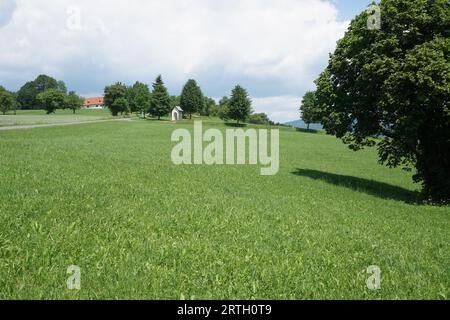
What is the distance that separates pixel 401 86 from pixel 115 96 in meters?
143

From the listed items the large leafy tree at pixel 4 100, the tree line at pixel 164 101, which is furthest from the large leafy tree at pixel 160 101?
the large leafy tree at pixel 4 100

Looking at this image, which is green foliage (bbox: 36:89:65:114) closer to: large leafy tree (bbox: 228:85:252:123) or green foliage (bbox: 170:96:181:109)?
green foliage (bbox: 170:96:181:109)

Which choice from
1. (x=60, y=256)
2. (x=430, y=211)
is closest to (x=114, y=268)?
(x=60, y=256)

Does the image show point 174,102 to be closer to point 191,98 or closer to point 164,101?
point 191,98

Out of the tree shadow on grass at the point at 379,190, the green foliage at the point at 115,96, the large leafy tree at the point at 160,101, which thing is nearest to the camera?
the tree shadow on grass at the point at 379,190

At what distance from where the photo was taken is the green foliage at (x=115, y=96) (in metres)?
148

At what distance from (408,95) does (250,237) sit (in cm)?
1675

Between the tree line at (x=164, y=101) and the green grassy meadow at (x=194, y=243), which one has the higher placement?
the tree line at (x=164, y=101)

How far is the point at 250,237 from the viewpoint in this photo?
10523 millimetres

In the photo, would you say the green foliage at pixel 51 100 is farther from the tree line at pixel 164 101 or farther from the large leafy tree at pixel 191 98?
the large leafy tree at pixel 191 98

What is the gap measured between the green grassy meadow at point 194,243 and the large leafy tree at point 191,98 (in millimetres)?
125803

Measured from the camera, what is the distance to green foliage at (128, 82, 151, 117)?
497ft

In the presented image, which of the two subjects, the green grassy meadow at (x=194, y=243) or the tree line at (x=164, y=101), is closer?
the green grassy meadow at (x=194, y=243)

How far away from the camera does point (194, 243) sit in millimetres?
9469
